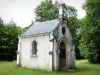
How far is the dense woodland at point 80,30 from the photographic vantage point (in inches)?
1283

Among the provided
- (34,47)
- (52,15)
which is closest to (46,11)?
(52,15)

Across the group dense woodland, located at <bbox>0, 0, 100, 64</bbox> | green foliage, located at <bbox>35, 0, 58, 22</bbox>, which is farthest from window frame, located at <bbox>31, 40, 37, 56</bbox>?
green foliage, located at <bbox>35, 0, 58, 22</bbox>

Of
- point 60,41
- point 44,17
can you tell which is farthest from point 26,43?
point 44,17

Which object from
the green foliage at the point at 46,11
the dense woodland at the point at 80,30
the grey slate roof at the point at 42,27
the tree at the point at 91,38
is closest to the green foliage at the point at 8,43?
the dense woodland at the point at 80,30

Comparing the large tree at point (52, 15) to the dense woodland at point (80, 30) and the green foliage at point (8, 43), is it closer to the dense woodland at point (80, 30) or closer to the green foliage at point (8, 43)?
the dense woodland at point (80, 30)

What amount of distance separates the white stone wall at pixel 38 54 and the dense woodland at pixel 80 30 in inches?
340

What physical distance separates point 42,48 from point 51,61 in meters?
2.54

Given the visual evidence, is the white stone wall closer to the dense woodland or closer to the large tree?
the dense woodland

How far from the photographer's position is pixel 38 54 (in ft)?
85.5

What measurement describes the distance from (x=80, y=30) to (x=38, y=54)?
1489 cm

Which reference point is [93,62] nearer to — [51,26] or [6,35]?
[51,26]

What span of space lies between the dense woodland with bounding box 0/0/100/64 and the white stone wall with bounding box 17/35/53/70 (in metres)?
8.64

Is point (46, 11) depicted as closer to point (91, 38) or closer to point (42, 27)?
point (91, 38)

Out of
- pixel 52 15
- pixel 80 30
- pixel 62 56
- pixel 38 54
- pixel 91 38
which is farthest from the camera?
pixel 52 15
